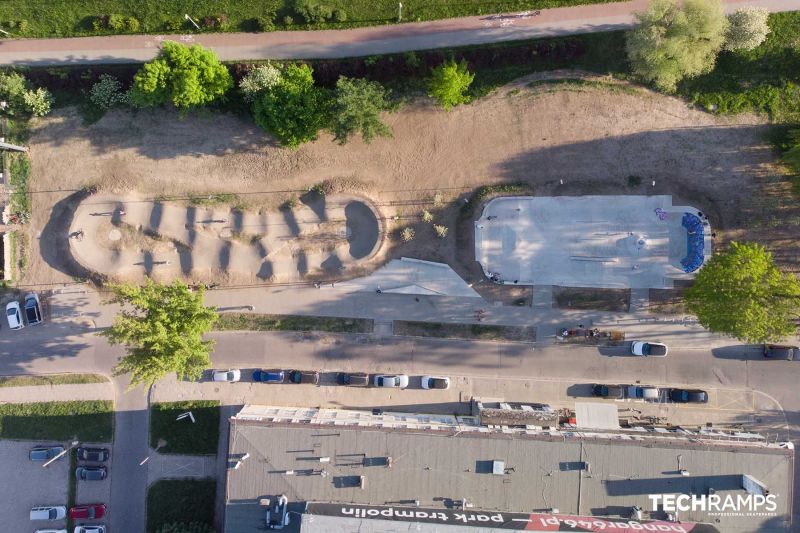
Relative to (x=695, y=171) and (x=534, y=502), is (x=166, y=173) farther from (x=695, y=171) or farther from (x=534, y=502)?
(x=695, y=171)

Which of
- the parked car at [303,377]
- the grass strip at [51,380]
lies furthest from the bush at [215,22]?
the grass strip at [51,380]

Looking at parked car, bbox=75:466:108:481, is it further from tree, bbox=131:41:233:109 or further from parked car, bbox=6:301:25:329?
tree, bbox=131:41:233:109

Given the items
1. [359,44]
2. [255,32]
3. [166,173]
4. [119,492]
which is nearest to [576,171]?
[359,44]

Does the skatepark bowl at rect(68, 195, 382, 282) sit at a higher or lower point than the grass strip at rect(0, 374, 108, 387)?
higher

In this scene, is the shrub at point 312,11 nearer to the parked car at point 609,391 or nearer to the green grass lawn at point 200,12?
the green grass lawn at point 200,12

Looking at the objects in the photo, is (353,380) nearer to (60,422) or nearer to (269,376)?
(269,376)

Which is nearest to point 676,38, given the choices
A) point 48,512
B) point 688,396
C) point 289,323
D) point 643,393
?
point 643,393

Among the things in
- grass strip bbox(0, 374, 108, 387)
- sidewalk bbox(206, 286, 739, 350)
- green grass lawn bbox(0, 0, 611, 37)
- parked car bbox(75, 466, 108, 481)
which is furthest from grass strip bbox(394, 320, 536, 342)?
parked car bbox(75, 466, 108, 481)
